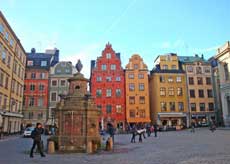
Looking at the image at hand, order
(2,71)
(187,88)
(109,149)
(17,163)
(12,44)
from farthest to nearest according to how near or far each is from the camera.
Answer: (187,88), (12,44), (2,71), (109,149), (17,163)

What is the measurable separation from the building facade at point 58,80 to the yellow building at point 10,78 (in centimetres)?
828

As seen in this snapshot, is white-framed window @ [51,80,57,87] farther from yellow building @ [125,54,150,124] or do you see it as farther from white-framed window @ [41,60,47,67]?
yellow building @ [125,54,150,124]

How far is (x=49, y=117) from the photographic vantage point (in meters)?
56.2

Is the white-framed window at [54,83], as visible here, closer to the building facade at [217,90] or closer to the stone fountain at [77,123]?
the building facade at [217,90]

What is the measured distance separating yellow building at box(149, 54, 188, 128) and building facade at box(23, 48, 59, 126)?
2650 cm

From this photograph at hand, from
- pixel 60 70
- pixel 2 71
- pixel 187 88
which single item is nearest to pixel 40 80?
pixel 60 70

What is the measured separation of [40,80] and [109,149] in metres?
46.2

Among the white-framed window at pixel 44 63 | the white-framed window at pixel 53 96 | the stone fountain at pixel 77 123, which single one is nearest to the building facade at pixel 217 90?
the white-framed window at pixel 53 96

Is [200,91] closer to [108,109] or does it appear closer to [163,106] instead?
[163,106]

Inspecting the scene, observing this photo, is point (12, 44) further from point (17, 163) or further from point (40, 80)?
point (17, 163)

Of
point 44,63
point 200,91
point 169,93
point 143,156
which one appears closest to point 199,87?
point 200,91

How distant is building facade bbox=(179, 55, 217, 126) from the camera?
5769 centimetres

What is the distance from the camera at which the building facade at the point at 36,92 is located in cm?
5603

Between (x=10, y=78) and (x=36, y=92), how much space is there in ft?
51.3
